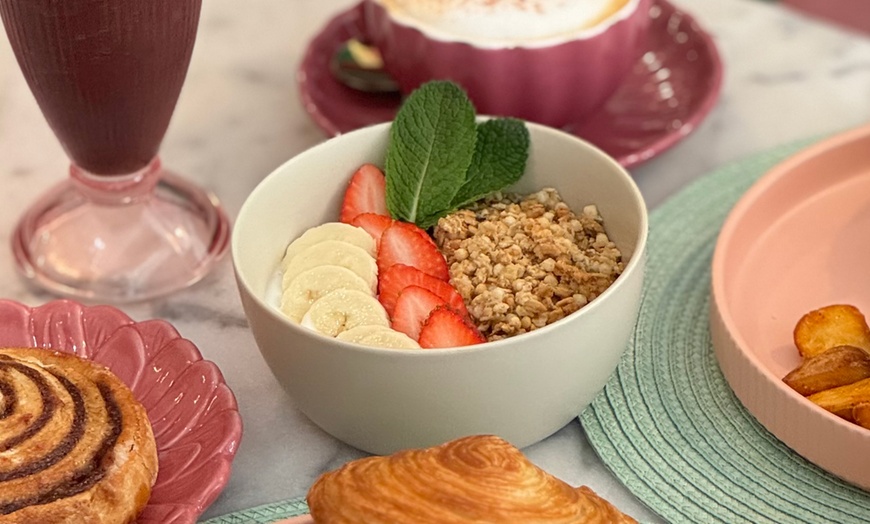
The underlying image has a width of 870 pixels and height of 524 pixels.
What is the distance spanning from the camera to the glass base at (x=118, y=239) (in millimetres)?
1021

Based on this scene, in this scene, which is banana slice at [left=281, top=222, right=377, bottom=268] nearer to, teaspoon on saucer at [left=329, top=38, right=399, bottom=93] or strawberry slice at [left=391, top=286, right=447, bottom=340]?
strawberry slice at [left=391, top=286, right=447, bottom=340]

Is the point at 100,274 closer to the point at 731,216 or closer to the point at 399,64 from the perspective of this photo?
the point at 399,64

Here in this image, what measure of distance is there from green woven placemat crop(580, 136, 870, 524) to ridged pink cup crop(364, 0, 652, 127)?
0.20m

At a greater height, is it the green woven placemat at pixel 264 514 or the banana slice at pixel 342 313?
the banana slice at pixel 342 313

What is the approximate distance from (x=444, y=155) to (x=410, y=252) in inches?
4.2

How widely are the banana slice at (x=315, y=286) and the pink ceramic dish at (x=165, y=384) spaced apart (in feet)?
0.26

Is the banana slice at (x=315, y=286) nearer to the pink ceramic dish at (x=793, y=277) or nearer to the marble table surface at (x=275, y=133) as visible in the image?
the marble table surface at (x=275, y=133)

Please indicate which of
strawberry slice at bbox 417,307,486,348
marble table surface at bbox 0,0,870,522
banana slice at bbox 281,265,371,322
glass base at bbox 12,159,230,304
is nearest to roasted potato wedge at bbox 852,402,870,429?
marble table surface at bbox 0,0,870,522

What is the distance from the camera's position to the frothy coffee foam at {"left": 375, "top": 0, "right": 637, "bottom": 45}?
1.06 meters

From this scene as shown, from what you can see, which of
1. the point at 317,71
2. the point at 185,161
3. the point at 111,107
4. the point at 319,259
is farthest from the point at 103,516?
the point at 317,71

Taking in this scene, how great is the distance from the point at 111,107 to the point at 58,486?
37 cm

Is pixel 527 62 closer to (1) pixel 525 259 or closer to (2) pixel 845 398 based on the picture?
(1) pixel 525 259

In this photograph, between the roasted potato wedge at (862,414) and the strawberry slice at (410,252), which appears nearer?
the roasted potato wedge at (862,414)

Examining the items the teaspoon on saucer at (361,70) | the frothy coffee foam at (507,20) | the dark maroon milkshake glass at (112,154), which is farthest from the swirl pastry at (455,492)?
the teaspoon on saucer at (361,70)
